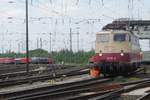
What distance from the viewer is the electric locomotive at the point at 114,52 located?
32.1m

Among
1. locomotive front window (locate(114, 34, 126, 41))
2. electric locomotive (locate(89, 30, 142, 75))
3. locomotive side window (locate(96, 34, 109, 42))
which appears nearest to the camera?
electric locomotive (locate(89, 30, 142, 75))

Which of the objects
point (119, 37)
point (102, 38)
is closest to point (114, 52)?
point (119, 37)

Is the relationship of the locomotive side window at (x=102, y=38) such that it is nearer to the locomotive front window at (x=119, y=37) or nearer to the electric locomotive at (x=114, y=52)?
→ the electric locomotive at (x=114, y=52)

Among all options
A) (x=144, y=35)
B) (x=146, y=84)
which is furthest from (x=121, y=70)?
(x=144, y=35)

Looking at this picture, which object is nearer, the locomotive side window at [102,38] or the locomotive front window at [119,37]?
the locomotive front window at [119,37]

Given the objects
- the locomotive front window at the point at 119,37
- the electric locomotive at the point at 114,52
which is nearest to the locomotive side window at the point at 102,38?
the electric locomotive at the point at 114,52

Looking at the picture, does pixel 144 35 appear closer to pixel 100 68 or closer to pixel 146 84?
pixel 100 68

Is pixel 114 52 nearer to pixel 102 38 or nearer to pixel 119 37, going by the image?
pixel 119 37

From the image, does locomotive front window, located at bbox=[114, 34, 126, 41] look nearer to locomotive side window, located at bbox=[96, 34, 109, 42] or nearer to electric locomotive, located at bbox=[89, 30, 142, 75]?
electric locomotive, located at bbox=[89, 30, 142, 75]

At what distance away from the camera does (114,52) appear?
1270 inches

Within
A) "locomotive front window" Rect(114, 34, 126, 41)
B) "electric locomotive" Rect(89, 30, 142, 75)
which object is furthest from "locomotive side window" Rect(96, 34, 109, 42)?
"locomotive front window" Rect(114, 34, 126, 41)

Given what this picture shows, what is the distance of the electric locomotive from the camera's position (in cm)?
3206

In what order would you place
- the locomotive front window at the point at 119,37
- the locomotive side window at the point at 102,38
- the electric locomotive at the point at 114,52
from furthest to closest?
the locomotive side window at the point at 102,38 → the locomotive front window at the point at 119,37 → the electric locomotive at the point at 114,52

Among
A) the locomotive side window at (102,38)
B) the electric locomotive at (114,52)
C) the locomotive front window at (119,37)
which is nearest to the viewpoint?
the electric locomotive at (114,52)
